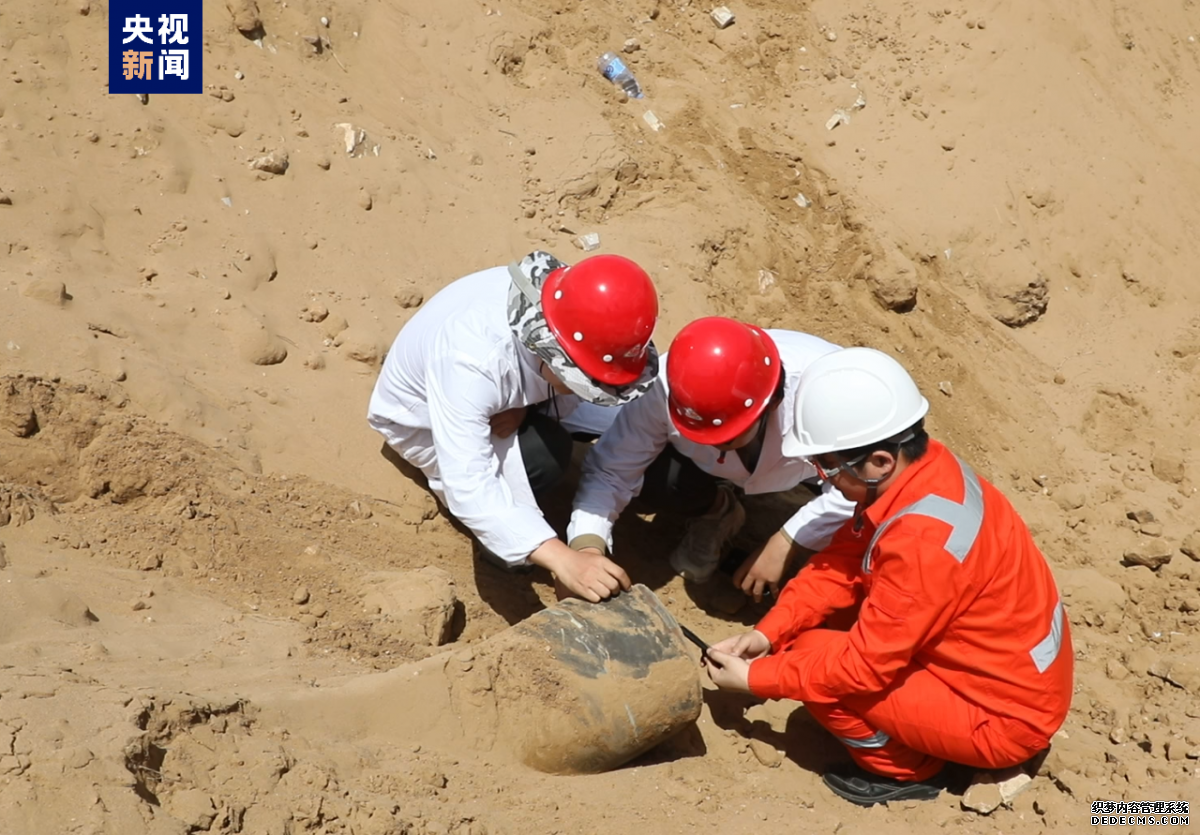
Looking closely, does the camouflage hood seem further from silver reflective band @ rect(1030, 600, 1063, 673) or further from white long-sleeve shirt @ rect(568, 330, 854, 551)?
silver reflective band @ rect(1030, 600, 1063, 673)

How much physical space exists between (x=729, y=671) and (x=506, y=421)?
1.26 meters

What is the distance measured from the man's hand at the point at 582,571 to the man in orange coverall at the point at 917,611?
0.41m

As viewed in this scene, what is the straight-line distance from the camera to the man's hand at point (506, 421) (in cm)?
383

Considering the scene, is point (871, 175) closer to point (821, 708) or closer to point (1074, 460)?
point (1074, 460)

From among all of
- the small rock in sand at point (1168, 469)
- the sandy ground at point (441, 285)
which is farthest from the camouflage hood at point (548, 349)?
the small rock in sand at point (1168, 469)

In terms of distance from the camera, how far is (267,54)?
5.57 m

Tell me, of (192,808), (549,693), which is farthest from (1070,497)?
(192,808)

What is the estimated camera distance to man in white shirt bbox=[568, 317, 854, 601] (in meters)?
3.30

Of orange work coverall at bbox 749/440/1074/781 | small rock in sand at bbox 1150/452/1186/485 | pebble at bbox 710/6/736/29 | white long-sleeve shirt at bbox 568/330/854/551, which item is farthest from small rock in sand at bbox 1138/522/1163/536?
pebble at bbox 710/6/736/29

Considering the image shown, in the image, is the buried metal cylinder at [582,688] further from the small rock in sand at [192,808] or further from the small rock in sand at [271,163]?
the small rock in sand at [271,163]

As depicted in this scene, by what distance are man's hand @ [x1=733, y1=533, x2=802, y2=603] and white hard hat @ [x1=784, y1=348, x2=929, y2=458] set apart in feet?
3.02

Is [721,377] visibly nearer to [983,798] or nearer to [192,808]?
[983,798]

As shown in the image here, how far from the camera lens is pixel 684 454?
→ 4.04 metres

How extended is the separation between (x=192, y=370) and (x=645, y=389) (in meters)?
2.00
